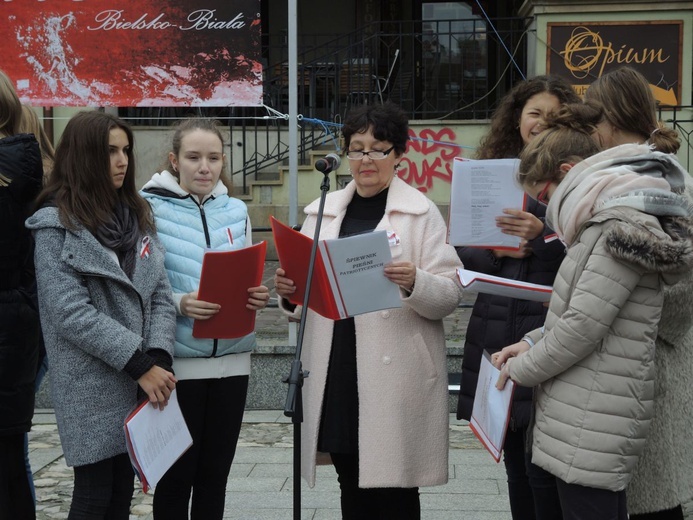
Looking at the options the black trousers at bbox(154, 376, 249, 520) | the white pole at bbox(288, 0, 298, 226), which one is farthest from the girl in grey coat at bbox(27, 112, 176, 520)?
the white pole at bbox(288, 0, 298, 226)

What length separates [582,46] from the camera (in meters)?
10.8

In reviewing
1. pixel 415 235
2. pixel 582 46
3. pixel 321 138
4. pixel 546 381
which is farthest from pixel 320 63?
pixel 546 381

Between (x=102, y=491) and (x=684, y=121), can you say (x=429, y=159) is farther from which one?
(x=102, y=491)

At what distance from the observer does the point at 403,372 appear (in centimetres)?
342

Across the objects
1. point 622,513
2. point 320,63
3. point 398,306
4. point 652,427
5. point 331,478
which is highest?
point 320,63

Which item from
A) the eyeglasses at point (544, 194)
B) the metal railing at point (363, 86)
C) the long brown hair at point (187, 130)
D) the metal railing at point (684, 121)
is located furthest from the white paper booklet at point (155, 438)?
the metal railing at point (684, 121)

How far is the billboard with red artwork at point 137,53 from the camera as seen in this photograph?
21.4ft

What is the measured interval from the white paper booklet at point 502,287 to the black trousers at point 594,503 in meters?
0.64

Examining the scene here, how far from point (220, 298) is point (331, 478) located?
6.39ft

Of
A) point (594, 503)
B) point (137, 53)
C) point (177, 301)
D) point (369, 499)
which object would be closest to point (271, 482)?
point (369, 499)

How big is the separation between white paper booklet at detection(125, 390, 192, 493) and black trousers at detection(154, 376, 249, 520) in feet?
0.53

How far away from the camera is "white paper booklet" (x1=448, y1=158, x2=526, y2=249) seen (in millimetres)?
3154

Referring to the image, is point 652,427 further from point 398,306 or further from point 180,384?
point 180,384

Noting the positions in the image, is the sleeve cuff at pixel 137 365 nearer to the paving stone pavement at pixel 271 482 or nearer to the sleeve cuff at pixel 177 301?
the sleeve cuff at pixel 177 301
